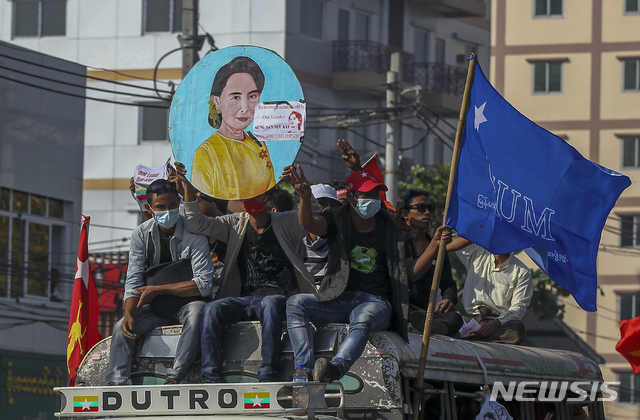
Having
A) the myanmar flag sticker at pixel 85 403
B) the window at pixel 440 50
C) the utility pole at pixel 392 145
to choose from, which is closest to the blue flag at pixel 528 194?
the myanmar flag sticker at pixel 85 403

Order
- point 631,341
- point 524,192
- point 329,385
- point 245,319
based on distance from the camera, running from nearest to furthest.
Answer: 1. point 329,385
2. point 245,319
3. point 524,192
4. point 631,341

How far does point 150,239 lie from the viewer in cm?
773

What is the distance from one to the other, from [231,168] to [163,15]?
2684 cm

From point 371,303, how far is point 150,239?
5.33 ft

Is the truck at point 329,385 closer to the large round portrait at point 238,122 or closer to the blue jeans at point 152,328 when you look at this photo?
the blue jeans at point 152,328

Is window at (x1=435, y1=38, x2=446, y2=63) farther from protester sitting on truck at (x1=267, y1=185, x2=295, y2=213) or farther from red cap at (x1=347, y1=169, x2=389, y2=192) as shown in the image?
red cap at (x1=347, y1=169, x2=389, y2=192)

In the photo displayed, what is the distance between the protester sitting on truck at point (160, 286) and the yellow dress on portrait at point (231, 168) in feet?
1.15

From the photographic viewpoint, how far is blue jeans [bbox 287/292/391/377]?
6.75 m

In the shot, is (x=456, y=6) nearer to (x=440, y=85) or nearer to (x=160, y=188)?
(x=440, y=85)

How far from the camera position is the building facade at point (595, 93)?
41.7m

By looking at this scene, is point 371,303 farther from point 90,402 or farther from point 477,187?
point 90,402

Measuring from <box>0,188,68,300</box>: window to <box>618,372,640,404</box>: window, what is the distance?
2450cm

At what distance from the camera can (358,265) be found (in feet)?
24.4

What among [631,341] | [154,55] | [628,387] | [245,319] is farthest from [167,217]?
[628,387]
